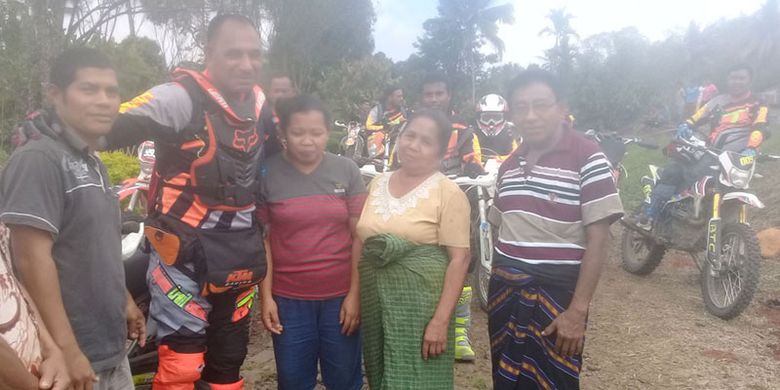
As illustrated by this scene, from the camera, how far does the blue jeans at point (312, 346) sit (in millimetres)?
2396

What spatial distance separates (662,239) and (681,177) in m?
0.62

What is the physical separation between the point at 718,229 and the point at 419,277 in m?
3.48

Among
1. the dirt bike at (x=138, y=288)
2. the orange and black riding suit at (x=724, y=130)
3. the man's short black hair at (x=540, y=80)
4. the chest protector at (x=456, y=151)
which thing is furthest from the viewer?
the orange and black riding suit at (x=724, y=130)

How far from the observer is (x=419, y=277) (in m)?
2.22

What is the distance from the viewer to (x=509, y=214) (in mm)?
2320

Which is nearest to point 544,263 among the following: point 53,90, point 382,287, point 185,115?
point 382,287

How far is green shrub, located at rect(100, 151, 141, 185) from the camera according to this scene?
5.36 meters

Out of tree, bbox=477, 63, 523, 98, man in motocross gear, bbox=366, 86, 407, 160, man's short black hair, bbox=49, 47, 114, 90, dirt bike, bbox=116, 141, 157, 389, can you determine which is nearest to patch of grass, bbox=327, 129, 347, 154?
man in motocross gear, bbox=366, 86, 407, 160

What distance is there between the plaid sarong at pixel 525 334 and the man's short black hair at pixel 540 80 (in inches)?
28.5

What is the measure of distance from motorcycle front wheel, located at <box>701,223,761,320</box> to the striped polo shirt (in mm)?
2866

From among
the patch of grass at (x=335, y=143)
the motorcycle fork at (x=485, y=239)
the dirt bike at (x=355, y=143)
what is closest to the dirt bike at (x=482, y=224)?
the motorcycle fork at (x=485, y=239)

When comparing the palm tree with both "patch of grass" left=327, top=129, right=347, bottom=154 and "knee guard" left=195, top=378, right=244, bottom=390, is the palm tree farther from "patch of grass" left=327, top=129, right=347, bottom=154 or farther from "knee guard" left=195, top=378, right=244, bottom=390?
"knee guard" left=195, top=378, right=244, bottom=390

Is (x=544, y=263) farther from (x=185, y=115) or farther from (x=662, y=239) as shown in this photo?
(x=662, y=239)

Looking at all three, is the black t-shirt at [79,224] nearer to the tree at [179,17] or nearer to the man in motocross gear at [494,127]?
the man in motocross gear at [494,127]
